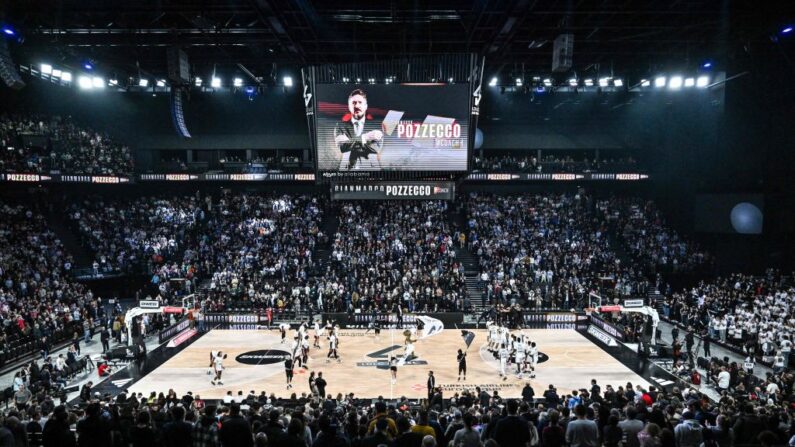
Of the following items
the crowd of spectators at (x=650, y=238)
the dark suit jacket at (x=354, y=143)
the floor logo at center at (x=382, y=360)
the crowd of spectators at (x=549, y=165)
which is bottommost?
the floor logo at center at (x=382, y=360)

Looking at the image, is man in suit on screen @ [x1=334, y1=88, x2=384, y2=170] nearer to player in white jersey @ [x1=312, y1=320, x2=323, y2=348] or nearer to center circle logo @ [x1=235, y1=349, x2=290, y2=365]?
player in white jersey @ [x1=312, y1=320, x2=323, y2=348]

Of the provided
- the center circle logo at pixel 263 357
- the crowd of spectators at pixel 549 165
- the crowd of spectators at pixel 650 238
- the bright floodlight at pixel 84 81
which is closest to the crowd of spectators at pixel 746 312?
the crowd of spectators at pixel 650 238

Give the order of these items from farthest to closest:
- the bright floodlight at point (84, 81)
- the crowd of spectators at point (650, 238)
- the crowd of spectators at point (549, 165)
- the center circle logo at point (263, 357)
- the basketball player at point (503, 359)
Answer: the crowd of spectators at point (549, 165) < the bright floodlight at point (84, 81) < the crowd of spectators at point (650, 238) < the center circle logo at point (263, 357) < the basketball player at point (503, 359)

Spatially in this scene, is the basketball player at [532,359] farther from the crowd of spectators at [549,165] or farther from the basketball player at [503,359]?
the crowd of spectators at [549,165]

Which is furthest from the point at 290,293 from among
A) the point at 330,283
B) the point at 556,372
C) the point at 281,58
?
the point at 556,372

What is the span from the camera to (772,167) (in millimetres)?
31656

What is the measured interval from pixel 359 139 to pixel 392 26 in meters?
5.61

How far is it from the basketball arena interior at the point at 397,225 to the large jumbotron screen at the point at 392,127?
0.27 ft

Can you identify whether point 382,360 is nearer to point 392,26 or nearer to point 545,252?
point 392,26

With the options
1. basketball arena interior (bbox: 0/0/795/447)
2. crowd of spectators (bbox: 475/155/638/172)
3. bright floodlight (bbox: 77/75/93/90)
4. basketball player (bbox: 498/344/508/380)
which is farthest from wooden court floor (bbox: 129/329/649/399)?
bright floodlight (bbox: 77/75/93/90)

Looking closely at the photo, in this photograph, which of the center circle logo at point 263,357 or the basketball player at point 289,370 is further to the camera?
the center circle logo at point 263,357

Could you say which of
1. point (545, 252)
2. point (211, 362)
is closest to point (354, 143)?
point (211, 362)

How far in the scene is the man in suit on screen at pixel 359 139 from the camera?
19922 millimetres

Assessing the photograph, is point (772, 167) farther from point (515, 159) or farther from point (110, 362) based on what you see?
point (110, 362)
